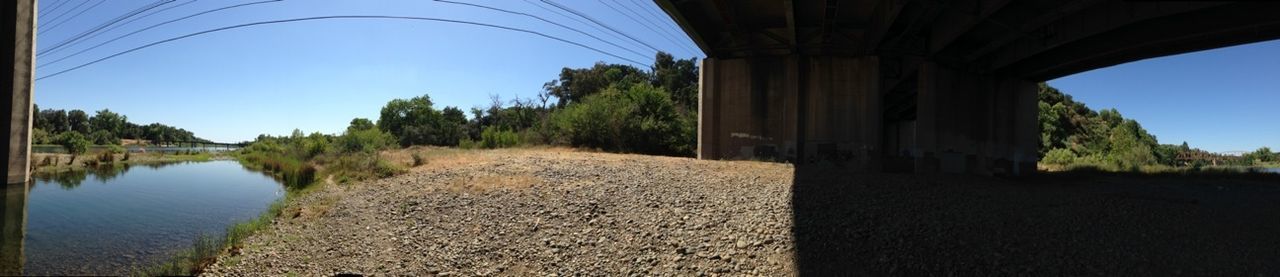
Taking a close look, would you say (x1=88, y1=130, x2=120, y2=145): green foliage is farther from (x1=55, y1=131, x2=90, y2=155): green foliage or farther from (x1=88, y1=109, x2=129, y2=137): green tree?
(x1=55, y1=131, x2=90, y2=155): green foliage

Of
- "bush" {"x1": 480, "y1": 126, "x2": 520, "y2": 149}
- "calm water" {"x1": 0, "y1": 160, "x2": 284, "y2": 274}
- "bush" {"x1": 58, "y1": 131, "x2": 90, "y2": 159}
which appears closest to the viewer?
"calm water" {"x1": 0, "y1": 160, "x2": 284, "y2": 274}

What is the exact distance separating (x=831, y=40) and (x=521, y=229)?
590 inches

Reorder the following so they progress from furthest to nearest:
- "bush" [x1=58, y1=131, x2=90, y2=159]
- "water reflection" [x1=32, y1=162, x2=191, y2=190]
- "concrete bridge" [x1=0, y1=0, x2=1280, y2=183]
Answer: "bush" [x1=58, y1=131, x2=90, y2=159] → "water reflection" [x1=32, y1=162, x2=191, y2=190] → "concrete bridge" [x1=0, y1=0, x2=1280, y2=183]

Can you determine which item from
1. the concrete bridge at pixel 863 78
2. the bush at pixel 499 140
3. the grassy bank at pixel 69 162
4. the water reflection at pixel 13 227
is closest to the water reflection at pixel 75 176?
the grassy bank at pixel 69 162

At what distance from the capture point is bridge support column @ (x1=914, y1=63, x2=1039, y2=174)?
19.9 m

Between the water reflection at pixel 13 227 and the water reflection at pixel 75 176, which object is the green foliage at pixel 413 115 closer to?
the water reflection at pixel 75 176

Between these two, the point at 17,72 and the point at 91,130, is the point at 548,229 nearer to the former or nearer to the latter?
the point at 17,72

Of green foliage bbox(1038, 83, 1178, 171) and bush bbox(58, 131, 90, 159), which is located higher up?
green foliage bbox(1038, 83, 1178, 171)

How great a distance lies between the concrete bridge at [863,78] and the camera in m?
17.6

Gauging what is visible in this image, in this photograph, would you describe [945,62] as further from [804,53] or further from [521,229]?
[521,229]

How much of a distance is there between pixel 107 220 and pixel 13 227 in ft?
6.97

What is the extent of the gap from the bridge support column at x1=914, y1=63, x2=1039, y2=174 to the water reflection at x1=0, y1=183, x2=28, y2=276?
2514 centimetres

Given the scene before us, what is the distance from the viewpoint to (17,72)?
69.6 ft

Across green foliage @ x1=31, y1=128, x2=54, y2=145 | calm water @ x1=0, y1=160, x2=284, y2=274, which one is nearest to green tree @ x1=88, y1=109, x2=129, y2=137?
green foliage @ x1=31, y1=128, x2=54, y2=145
